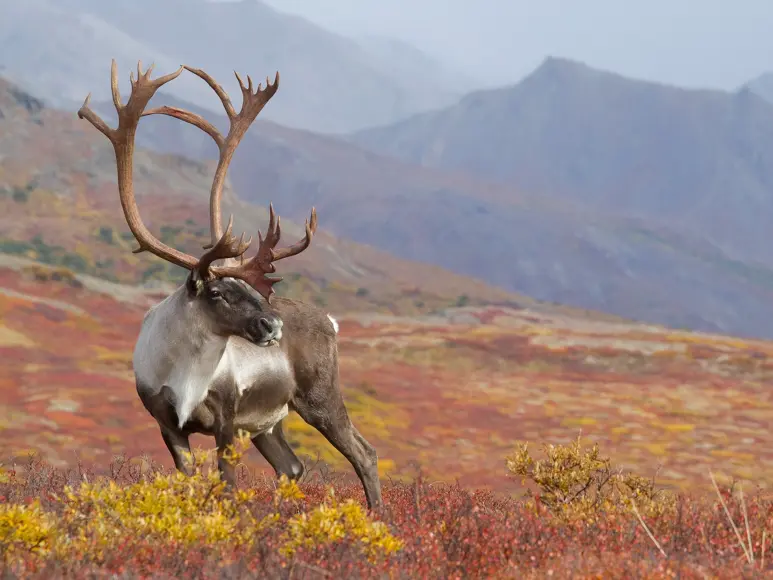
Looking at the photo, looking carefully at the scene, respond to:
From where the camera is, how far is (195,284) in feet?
26.3

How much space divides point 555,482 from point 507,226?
144 metres

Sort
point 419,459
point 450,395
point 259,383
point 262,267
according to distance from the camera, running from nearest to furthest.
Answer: point 262,267 < point 259,383 < point 419,459 < point 450,395

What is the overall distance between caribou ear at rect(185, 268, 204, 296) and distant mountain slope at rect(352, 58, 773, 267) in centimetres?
16421

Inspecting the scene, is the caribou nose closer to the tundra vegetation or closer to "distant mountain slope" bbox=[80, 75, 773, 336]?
the tundra vegetation

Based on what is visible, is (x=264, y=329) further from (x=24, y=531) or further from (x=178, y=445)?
(x=24, y=531)

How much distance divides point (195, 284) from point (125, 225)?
2902 inches

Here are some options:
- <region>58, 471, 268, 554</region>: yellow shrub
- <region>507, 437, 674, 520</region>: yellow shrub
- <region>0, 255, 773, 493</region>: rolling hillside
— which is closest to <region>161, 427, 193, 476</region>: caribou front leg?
<region>58, 471, 268, 554</region>: yellow shrub

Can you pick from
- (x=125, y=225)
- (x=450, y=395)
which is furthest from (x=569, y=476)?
(x=125, y=225)

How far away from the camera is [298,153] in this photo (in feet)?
564

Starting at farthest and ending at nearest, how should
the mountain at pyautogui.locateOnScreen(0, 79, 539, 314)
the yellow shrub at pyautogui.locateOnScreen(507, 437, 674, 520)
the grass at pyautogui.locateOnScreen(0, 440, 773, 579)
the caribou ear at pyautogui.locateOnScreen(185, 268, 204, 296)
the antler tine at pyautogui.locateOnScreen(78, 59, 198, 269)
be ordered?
the mountain at pyautogui.locateOnScreen(0, 79, 539, 314) → the yellow shrub at pyautogui.locateOnScreen(507, 437, 674, 520) → the antler tine at pyautogui.locateOnScreen(78, 59, 198, 269) → the caribou ear at pyautogui.locateOnScreen(185, 268, 204, 296) → the grass at pyautogui.locateOnScreen(0, 440, 773, 579)

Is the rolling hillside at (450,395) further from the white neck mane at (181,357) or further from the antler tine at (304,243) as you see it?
the antler tine at (304,243)

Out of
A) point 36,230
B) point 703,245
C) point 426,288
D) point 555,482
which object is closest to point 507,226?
point 703,245

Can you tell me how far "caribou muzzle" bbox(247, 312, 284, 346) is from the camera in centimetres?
780

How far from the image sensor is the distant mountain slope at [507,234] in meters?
139
